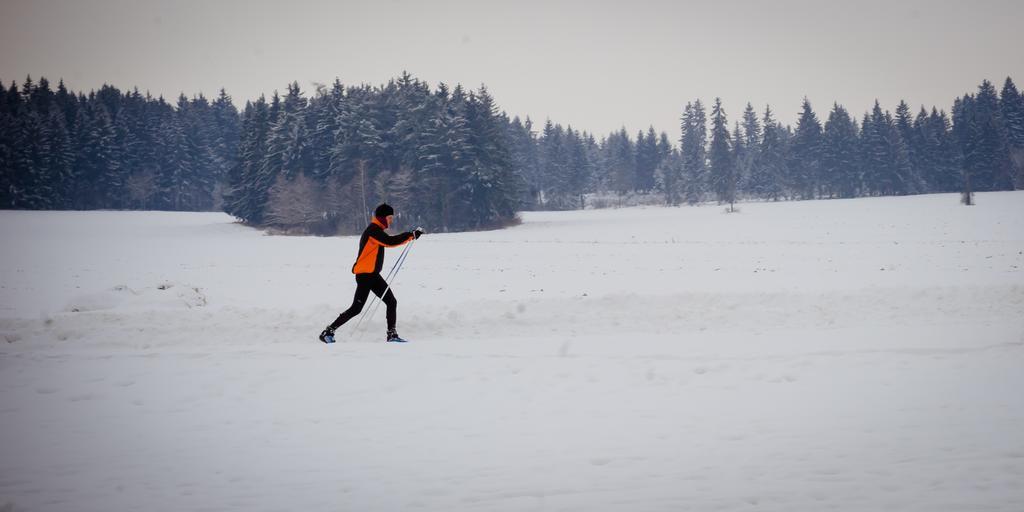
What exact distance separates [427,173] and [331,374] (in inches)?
1964

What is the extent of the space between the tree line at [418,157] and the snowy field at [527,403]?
4166cm

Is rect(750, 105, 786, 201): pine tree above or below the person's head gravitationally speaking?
above

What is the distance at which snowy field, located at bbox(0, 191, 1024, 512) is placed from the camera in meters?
4.95

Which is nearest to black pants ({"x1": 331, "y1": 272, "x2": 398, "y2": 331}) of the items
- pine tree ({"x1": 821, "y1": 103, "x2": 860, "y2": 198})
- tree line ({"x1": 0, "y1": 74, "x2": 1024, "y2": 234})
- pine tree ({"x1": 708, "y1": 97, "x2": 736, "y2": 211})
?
tree line ({"x1": 0, "y1": 74, "x2": 1024, "y2": 234})

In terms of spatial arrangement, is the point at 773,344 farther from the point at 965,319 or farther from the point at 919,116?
the point at 919,116

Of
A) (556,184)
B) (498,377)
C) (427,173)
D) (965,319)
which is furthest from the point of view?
(556,184)

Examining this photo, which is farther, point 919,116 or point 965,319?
point 919,116

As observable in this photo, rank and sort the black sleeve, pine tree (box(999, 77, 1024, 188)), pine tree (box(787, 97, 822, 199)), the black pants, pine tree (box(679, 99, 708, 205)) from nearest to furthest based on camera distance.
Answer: the black sleeve
the black pants
pine tree (box(999, 77, 1024, 188))
pine tree (box(787, 97, 822, 199))
pine tree (box(679, 99, 708, 205))

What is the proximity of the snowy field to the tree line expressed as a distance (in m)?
41.7

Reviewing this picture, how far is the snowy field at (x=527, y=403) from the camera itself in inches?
195

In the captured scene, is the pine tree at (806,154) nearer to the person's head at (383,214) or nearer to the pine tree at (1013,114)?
the pine tree at (1013,114)

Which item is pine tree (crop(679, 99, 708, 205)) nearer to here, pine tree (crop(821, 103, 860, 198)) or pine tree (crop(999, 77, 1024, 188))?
pine tree (crop(821, 103, 860, 198))

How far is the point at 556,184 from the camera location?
108 metres

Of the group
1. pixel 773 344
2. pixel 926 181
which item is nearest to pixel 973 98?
pixel 926 181
